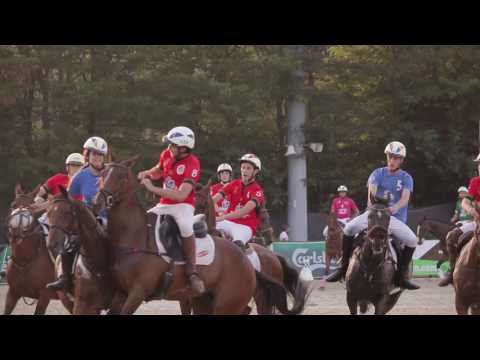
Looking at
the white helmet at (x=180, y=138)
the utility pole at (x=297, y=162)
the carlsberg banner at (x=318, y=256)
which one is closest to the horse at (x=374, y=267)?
the white helmet at (x=180, y=138)

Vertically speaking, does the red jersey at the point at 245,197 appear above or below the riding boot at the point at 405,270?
above

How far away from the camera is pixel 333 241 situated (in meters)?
26.0

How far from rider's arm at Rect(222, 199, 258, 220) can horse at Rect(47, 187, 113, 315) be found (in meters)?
3.18

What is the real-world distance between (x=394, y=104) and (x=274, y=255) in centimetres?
2715

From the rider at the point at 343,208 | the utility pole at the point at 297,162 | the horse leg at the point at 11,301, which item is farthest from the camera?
the utility pole at the point at 297,162

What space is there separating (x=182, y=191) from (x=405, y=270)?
14.7ft

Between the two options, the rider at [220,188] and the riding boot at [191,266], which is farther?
the rider at [220,188]

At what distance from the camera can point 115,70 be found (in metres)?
34.9

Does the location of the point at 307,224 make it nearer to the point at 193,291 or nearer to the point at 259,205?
the point at 259,205

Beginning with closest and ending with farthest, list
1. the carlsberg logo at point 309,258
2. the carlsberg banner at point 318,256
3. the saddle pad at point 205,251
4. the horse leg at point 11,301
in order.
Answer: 1. the saddle pad at point 205,251
2. the horse leg at point 11,301
3. the carlsberg banner at point 318,256
4. the carlsberg logo at point 309,258

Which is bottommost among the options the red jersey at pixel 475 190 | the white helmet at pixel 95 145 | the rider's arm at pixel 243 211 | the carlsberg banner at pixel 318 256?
the carlsberg banner at pixel 318 256

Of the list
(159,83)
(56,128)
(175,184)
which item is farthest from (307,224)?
(175,184)

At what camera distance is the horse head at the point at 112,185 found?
10.6 m

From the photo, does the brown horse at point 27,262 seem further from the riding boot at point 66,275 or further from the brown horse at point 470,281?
the brown horse at point 470,281
